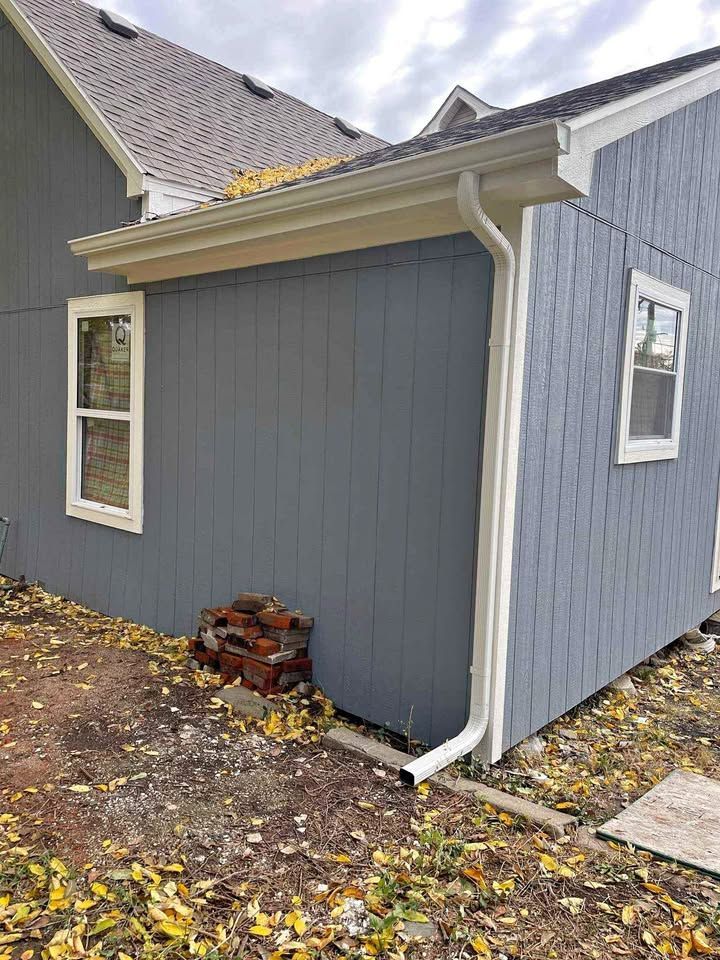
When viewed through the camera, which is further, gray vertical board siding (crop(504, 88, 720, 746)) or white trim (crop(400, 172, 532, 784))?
gray vertical board siding (crop(504, 88, 720, 746))

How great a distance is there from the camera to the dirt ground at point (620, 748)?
3.39 metres

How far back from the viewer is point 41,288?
20.8 ft

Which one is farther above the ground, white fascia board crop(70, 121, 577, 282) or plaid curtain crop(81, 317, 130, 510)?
white fascia board crop(70, 121, 577, 282)

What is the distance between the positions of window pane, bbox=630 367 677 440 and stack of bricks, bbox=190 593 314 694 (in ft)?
7.55

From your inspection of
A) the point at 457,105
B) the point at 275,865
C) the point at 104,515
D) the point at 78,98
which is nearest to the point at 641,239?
the point at 275,865

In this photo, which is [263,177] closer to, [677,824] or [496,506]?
[496,506]

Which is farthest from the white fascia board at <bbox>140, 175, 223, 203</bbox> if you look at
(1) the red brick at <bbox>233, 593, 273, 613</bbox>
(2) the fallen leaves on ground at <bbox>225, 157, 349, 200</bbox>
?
(1) the red brick at <bbox>233, 593, 273, 613</bbox>

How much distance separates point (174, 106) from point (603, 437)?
5.13 meters

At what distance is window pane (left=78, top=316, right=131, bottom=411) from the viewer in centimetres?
551

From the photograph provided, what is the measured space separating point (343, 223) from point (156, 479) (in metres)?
2.47

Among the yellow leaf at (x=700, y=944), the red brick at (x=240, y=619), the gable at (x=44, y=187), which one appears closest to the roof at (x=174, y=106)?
the gable at (x=44, y=187)

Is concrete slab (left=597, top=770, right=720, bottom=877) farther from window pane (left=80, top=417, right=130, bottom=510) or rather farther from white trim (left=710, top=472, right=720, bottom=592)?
window pane (left=80, top=417, right=130, bottom=510)

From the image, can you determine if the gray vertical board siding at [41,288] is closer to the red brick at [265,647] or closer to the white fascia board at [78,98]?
the white fascia board at [78,98]

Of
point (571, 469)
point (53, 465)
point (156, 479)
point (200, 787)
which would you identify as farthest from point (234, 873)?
point (53, 465)
